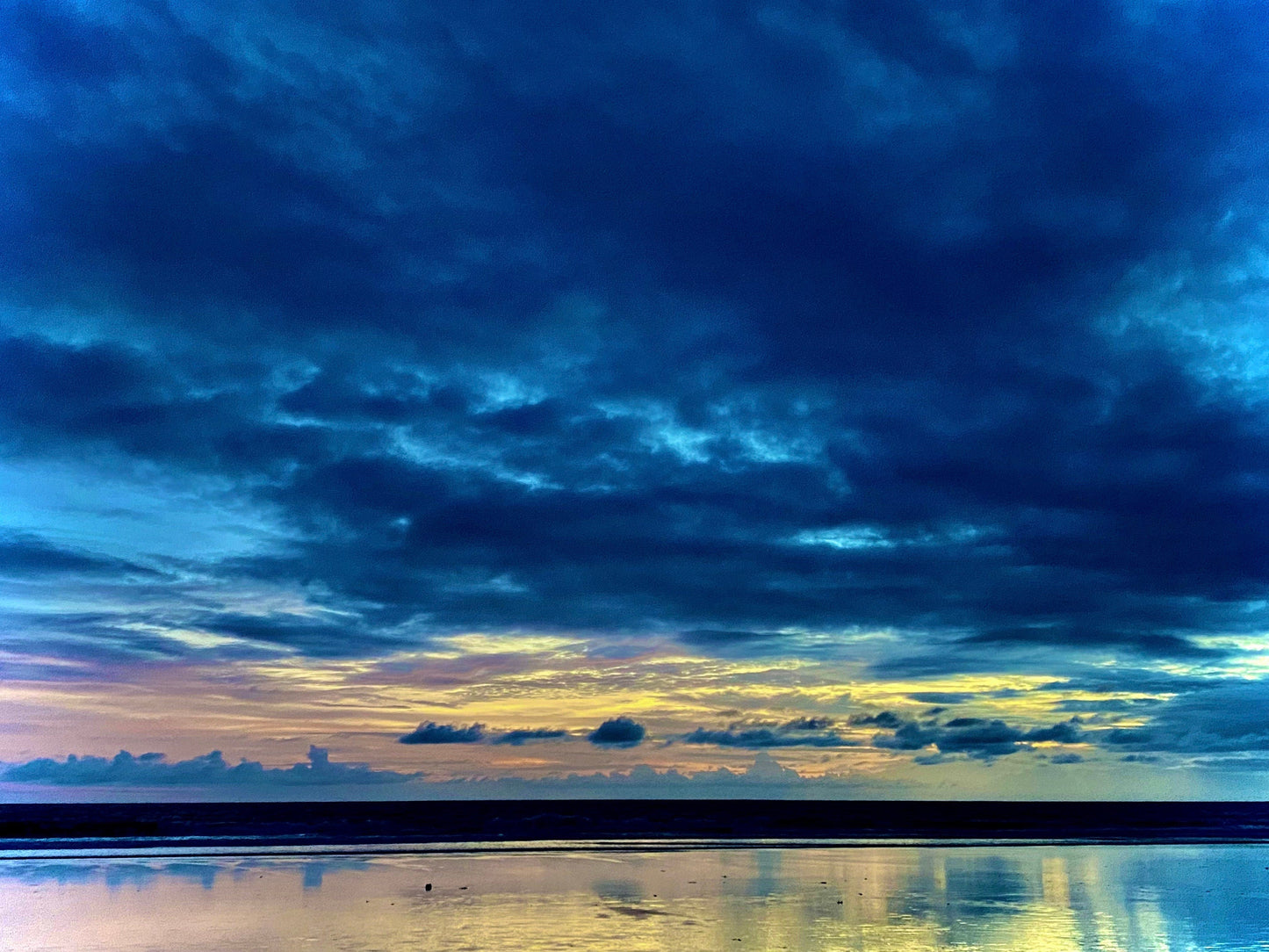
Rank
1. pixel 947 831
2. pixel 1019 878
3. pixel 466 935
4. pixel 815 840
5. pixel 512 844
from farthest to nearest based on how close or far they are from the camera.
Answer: pixel 947 831, pixel 815 840, pixel 512 844, pixel 1019 878, pixel 466 935

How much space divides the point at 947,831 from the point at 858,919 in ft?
204

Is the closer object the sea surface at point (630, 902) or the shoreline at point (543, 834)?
the sea surface at point (630, 902)

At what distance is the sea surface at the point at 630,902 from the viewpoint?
28.0 m

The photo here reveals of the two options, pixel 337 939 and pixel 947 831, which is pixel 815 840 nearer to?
pixel 947 831

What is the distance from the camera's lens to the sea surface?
1102 inches

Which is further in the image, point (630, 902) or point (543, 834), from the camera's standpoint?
point (543, 834)

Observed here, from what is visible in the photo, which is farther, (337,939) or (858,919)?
(858,919)

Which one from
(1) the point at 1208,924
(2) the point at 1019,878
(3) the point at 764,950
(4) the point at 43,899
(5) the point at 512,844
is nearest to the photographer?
(3) the point at 764,950

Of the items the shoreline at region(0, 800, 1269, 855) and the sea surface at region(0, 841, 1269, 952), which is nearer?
the sea surface at region(0, 841, 1269, 952)

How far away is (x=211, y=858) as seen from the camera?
5638 centimetres

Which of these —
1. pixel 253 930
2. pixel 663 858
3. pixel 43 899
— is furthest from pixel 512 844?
pixel 253 930

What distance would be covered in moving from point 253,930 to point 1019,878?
32564mm

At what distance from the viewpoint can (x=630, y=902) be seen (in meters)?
36.4

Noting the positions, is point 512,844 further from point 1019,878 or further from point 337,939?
point 337,939
